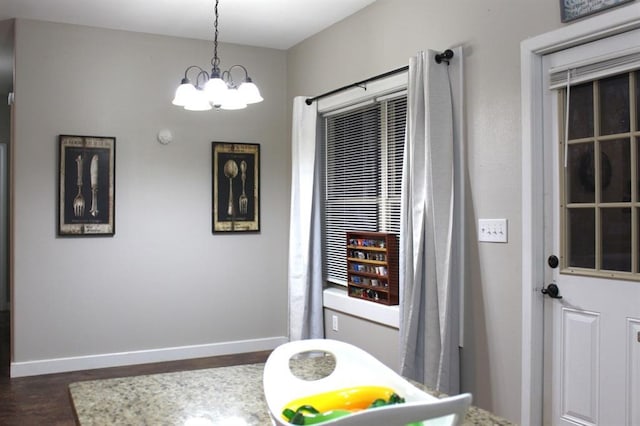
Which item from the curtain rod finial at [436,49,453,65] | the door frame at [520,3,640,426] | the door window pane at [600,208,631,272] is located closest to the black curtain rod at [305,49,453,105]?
the curtain rod finial at [436,49,453,65]

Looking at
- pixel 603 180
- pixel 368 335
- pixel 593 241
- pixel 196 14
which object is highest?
pixel 196 14

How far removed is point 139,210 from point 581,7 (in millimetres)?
3589

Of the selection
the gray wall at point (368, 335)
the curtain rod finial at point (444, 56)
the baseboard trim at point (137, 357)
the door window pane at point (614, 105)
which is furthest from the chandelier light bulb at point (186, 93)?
the baseboard trim at point (137, 357)

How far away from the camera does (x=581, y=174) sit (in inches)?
105

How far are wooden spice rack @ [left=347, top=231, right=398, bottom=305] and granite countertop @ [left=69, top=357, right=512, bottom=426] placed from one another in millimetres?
2466

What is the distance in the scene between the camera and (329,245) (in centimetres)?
482

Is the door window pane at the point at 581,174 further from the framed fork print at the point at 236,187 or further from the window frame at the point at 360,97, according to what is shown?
the framed fork print at the point at 236,187

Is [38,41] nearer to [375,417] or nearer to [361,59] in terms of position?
[361,59]

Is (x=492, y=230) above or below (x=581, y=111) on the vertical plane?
below

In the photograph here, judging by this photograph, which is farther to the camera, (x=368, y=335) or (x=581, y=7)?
(x=368, y=335)

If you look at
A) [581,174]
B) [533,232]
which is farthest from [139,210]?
[581,174]

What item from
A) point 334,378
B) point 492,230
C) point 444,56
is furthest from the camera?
point 444,56

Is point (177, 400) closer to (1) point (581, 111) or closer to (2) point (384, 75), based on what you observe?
(1) point (581, 111)

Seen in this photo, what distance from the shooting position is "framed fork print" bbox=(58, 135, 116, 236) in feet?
15.0
